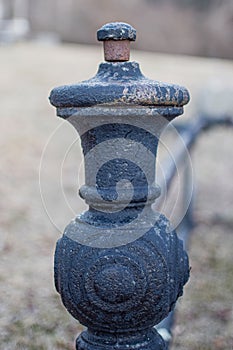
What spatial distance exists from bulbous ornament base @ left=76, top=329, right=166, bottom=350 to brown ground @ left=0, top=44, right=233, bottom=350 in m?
0.43

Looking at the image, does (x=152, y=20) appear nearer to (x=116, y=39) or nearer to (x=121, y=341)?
(x=116, y=39)

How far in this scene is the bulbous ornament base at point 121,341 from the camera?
1.42 metres

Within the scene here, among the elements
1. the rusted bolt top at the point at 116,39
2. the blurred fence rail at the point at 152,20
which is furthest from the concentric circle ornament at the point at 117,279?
the blurred fence rail at the point at 152,20

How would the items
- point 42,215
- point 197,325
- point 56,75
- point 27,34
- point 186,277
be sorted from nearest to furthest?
point 186,277, point 197,325, point 42,215, point 56,75, point 27,34

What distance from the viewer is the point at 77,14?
1734cm

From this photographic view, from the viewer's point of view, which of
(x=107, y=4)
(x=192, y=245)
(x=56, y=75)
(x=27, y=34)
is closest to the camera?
(x=192, y=245)

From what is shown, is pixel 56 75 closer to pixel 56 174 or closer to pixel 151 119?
pixel 56 174

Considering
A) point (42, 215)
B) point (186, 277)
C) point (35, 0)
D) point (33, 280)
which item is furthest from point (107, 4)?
point (186, 277)

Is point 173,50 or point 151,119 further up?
point 151,119

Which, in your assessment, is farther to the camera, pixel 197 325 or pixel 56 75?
pixel 56 75

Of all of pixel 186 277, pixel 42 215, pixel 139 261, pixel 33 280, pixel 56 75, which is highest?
pixel 139 261

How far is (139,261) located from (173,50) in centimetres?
1580

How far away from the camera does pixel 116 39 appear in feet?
4.46

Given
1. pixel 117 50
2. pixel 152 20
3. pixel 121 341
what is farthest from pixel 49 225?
pixel 152 20
